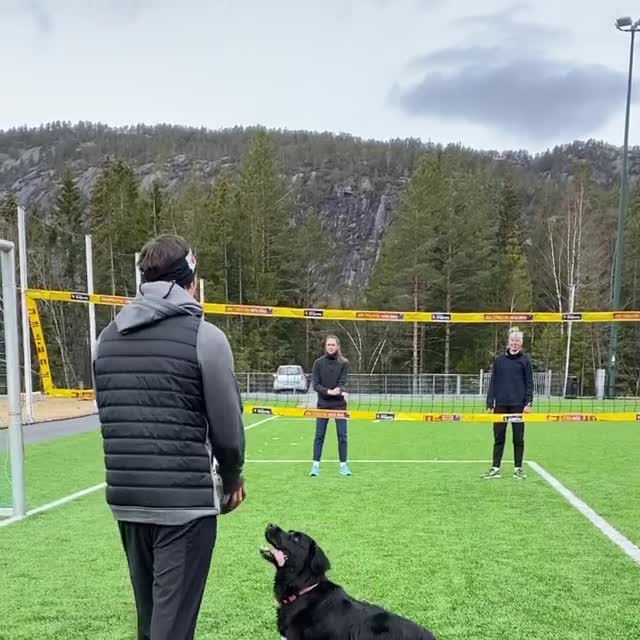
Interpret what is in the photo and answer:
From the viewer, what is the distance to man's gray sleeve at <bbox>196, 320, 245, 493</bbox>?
6.62ft

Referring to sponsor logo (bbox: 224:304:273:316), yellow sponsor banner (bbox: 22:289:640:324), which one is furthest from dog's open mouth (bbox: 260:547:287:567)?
sponsor logo (bbox: 224:304:273:316)

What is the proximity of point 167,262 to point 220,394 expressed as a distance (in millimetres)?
487

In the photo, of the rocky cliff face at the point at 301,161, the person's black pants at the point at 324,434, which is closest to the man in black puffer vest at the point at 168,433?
the person's black pants at the point at 324,434

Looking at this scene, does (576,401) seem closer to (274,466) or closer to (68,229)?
(274,466)

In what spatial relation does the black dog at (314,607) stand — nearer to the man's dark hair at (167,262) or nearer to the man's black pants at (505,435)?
the man's dark hair at (167,262)

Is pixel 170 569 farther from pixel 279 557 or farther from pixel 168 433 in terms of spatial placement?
pixel 279 557

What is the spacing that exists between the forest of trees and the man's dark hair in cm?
3547

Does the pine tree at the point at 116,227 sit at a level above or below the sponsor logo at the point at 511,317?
Answer: above

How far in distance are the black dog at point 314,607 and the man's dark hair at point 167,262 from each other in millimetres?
1301

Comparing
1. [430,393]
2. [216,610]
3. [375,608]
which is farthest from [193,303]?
[430,393]

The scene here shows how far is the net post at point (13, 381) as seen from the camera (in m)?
5.90

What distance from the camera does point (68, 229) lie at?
4519 cm

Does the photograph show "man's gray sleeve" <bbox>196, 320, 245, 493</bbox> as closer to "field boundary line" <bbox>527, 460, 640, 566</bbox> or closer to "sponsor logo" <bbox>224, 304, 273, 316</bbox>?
"field boundary line" <bbox>527, 460, 640, 566</bbox>

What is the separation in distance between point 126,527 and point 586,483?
6.92 metres
